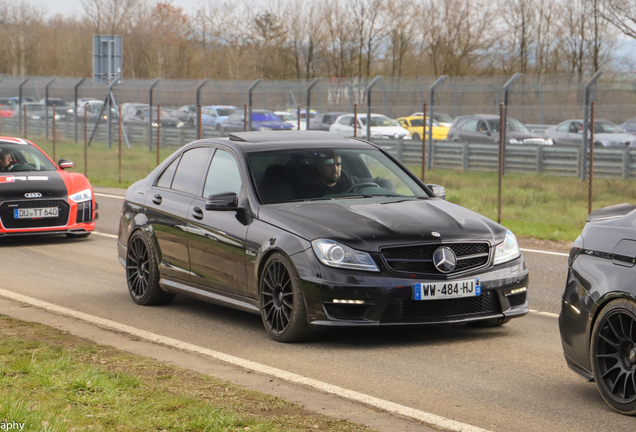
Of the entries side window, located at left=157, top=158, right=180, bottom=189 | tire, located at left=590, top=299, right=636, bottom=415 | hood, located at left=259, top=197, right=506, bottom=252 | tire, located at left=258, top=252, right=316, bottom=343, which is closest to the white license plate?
side window, located at left=157, top=158, right=180, bottom=189

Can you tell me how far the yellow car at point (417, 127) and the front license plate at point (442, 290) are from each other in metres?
21.4

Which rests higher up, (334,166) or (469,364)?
(334,166)

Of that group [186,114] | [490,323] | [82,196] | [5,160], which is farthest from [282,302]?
[186,114]

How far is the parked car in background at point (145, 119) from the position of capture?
120 feet

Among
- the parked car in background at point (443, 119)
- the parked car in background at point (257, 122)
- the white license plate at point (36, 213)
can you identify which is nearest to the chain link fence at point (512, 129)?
the parked car in background at point (443, 119)

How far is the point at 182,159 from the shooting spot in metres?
8.70

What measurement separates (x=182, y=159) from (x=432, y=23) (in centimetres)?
5939

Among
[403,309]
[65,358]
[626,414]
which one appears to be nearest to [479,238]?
[403,309]

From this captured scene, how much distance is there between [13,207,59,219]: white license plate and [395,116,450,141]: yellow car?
16.5 m

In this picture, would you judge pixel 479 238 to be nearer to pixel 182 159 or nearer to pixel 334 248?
pixel 334 248

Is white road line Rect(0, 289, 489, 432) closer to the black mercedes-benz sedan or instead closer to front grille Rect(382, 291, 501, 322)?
the black mercedes-benz sedan

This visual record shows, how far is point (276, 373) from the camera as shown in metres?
6.01

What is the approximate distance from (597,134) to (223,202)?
21.0 meters

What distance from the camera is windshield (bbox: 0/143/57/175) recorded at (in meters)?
13.4
